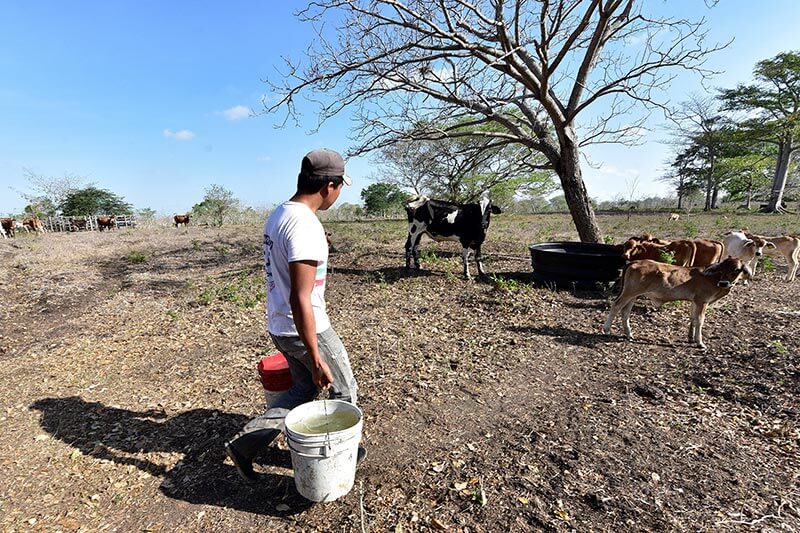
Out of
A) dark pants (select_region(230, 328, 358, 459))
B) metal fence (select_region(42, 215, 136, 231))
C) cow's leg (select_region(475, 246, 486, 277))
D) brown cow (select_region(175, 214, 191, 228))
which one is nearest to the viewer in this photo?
dark pants (select_region(230, 328, 358, 459))

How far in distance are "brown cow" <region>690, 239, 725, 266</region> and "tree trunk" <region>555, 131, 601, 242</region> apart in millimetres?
1898

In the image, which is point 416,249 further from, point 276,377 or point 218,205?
point 218,205

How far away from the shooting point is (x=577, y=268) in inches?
258

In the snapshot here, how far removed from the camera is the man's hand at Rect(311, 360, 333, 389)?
6.97ft

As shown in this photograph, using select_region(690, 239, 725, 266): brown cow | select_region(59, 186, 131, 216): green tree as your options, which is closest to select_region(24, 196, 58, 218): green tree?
select_region(59, 186, 131, 216): green tree

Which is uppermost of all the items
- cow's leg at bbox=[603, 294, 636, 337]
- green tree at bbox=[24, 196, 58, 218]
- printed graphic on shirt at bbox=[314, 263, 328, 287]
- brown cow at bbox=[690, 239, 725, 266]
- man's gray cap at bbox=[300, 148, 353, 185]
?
green tree at bbox=[24, 196, 58, 218]

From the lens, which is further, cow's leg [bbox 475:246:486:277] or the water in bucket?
cow's leg [bbox 475:246:486:277]

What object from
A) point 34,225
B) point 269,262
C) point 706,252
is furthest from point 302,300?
point 34,225

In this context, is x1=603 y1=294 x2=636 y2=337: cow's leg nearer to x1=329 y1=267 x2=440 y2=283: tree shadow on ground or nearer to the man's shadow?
x1=329 y1=267 x2=440 y2=283: tree shadow on ground

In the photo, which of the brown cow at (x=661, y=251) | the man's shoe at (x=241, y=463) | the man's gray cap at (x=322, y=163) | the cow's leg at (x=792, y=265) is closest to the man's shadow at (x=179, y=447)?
the man's shoe at (x=241, y=463)

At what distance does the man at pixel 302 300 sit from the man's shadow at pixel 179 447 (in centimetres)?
19

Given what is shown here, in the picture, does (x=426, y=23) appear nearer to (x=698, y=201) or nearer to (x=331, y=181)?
(x=331, y=181)

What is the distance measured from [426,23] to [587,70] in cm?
332

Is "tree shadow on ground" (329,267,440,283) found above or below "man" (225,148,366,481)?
below
